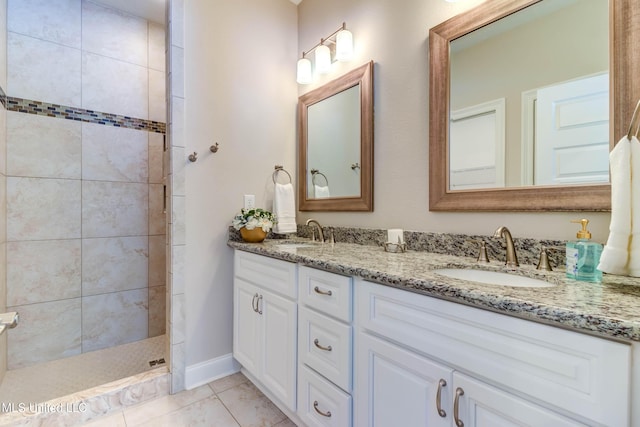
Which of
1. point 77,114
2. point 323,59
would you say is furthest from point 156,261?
point 323,59

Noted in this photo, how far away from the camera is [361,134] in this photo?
174cm

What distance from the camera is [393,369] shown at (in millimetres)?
915

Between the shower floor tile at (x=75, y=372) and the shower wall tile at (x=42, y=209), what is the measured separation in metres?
0.86

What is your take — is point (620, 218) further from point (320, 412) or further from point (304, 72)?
point (304, 72)

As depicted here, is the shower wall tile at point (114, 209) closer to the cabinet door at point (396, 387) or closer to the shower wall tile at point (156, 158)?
the shower wall tile at point (156, 158)

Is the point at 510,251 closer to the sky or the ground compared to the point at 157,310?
closer to the sky

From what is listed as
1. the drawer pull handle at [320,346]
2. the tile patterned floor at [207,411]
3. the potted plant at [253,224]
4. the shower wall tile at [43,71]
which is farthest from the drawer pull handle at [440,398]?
the shower wall tile at [43,71]

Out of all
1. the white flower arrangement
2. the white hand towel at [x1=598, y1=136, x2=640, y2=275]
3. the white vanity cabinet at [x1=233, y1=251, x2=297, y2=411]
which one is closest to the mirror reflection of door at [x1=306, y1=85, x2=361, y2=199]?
the white flower arrangement

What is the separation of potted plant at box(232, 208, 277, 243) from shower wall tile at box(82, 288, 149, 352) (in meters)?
1.27

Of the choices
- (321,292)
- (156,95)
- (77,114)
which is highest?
(156,95)

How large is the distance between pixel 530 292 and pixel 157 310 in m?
2.66

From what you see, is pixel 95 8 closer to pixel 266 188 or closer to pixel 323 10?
pixel 323 10

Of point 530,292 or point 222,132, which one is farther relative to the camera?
point 222,132

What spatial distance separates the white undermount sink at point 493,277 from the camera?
3.14ft
